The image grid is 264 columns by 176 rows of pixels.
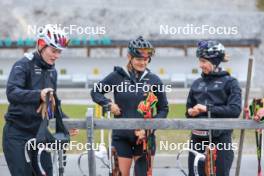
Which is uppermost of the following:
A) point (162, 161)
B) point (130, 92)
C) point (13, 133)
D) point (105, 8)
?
point (105, 8)

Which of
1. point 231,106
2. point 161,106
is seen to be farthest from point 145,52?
point 231,106

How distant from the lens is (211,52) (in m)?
6.22

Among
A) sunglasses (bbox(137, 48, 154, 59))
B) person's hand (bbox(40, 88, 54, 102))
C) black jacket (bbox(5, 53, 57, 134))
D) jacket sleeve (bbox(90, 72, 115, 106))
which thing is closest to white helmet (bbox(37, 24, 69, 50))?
black jacket (bbox(5, 53, 57, 134))

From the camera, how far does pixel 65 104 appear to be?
1834cm

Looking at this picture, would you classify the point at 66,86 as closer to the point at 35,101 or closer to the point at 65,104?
the point at 65,104

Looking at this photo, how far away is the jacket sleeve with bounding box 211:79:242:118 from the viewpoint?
19.8 feet

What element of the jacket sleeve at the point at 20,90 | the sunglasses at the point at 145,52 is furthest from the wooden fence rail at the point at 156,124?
the sunglasses at the point at 145,52

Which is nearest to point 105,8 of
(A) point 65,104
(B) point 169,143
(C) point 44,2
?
(C) point 44,2

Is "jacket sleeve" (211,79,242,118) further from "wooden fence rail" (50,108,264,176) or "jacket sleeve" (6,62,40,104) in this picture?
"jacket sleeve" (6,62,40,104)

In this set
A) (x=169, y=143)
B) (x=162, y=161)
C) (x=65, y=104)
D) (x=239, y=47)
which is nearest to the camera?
(x=162, y=161)

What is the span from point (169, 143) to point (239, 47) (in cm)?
1712

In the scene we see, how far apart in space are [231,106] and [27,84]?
1.94 m

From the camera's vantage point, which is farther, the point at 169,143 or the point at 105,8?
the point at 105,8

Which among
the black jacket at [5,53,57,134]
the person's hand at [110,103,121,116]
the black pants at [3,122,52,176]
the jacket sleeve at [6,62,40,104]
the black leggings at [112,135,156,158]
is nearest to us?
the jacket sleeve at [6,62,40,104]
